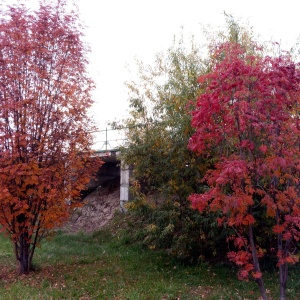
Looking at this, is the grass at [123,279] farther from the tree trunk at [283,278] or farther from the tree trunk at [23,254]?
the tree trunk at [283,278]

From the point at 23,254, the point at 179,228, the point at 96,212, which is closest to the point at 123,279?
the point at 179,228

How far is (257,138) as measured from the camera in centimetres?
604

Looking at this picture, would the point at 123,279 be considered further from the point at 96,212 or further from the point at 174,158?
the point at 96,212

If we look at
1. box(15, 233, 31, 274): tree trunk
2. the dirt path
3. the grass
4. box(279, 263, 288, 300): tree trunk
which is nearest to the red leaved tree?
box(279, 263, 288, 300): tree trunk

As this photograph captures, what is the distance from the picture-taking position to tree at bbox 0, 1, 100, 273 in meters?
8.34

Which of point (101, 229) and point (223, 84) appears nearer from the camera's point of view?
point (223, 84)

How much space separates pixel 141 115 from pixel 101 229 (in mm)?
7888

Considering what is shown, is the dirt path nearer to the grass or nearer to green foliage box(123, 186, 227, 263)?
the grass

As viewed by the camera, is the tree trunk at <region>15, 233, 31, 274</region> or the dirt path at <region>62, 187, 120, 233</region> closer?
the tree trunk at <region>15, 233, 31, 274</region>

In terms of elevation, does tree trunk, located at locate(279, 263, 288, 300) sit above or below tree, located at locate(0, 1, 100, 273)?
below

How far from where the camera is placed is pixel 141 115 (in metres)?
11.0

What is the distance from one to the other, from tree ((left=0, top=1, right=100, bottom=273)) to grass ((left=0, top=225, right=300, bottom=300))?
3.65 ft

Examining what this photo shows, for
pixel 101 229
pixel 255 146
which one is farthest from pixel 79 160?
pixel 101 229

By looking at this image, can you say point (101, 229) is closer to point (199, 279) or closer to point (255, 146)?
point (199, 279)
